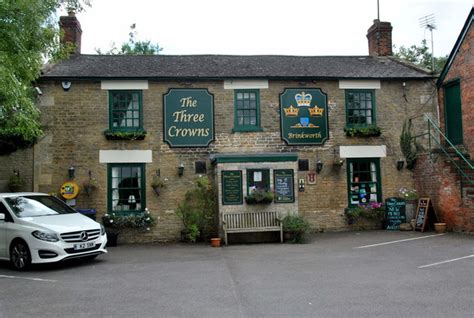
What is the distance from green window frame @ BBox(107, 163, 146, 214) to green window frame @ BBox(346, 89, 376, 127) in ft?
23.9

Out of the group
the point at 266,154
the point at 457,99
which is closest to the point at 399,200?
the point at 457,99

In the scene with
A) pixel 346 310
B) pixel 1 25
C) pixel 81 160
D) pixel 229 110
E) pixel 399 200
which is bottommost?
pixel 346 310

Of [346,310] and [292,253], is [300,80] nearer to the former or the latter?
[292,253]

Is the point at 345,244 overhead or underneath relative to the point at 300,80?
underneath

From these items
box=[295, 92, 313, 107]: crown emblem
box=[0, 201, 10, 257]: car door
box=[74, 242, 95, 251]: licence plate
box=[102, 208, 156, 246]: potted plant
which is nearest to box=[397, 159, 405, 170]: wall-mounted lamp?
box=[295, 92, 313, 107]: crown emblem

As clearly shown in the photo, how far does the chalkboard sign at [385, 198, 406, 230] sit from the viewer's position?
49.4 feet

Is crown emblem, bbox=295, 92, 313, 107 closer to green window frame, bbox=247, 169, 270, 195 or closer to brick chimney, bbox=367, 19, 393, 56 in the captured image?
green window frame, bbox=247, 169, 270, 195

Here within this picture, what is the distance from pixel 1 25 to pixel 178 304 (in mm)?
7236

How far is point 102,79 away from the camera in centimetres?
1471

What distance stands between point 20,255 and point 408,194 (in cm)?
1194

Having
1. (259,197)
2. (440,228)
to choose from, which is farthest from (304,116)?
(440,228)

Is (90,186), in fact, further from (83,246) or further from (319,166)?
(319,166)

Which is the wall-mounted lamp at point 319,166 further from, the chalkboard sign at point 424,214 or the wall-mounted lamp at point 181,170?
the wall-mounted lamp at point 181,170

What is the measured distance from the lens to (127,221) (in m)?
14.2
